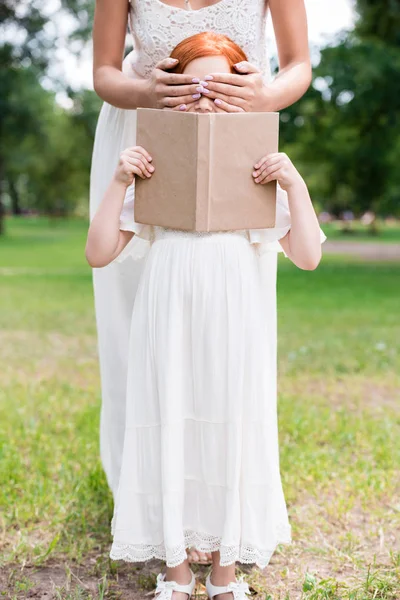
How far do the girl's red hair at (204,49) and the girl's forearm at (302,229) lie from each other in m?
0.42

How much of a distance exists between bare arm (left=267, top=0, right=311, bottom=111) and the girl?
228 millimetres

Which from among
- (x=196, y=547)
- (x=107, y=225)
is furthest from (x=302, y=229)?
(x=196, y=547)

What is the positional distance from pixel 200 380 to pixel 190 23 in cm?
112

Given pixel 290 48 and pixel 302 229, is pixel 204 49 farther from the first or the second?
pixel 302 229

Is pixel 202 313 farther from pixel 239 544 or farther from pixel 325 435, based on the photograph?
pixel 325 435

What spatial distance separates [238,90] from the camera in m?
2.23

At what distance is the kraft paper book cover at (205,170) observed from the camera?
85.7 inches

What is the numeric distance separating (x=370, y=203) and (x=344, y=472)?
29026 millimetres

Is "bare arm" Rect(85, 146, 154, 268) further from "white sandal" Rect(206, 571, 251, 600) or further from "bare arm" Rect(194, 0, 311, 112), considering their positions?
"white sandal" Rect(206, 571, 251, 600)

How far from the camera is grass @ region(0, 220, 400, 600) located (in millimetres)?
2771

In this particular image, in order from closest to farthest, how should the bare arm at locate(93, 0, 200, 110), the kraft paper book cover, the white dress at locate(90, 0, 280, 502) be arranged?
the kraft paper book cover, the bare arm at locate(93, 0, 200, 110), the white dress at locate(90, 0, 280, 502)

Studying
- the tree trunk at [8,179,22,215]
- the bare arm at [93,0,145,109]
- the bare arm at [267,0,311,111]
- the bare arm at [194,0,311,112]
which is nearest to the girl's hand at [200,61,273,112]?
the bare arm at [194,0,311,112]

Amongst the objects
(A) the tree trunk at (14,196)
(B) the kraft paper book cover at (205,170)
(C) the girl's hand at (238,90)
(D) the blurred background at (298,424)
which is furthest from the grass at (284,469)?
(A) the tree trunk at (14,196)

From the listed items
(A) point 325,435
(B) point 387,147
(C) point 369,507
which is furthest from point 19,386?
(B) point 387,147
